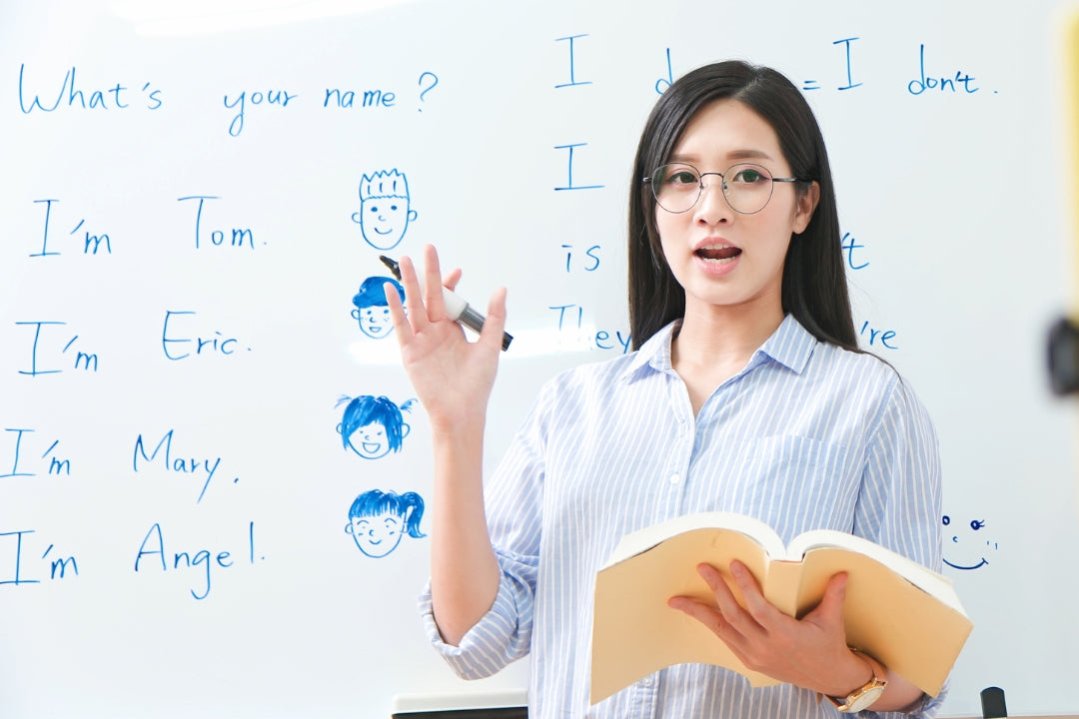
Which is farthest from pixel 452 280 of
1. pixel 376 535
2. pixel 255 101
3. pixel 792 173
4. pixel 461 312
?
pixel 255 101

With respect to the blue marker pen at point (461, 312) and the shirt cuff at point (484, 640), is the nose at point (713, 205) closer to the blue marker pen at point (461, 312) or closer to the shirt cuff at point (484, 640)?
the blue marker pen at point (461, 312)

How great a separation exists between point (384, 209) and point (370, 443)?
0.33 meters

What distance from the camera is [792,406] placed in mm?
1150

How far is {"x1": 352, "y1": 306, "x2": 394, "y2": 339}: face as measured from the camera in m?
1.54

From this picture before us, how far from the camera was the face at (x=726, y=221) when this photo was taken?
117cm

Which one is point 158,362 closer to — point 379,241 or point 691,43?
point 379,241

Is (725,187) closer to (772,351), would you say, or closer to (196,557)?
(772,351)

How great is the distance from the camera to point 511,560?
1230 mm

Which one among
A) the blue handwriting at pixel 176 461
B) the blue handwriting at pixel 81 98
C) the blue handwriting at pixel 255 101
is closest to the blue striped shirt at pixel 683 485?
the blue handwriting at pixel 176 461

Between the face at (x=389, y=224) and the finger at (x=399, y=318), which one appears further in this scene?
the face at (x=389, y=224)

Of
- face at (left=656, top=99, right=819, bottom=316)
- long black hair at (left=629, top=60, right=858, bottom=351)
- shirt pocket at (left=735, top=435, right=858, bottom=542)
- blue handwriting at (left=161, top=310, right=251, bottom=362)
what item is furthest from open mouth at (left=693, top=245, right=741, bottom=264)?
blue handwriting at (left=161, top=310, right=251, bottom=362)

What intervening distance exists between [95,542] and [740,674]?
933mm

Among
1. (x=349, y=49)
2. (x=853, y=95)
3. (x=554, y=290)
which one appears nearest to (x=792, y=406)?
(x=554, y=290)

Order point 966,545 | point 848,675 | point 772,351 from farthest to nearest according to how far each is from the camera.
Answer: point 966,545
point 772,351
point 848,675
